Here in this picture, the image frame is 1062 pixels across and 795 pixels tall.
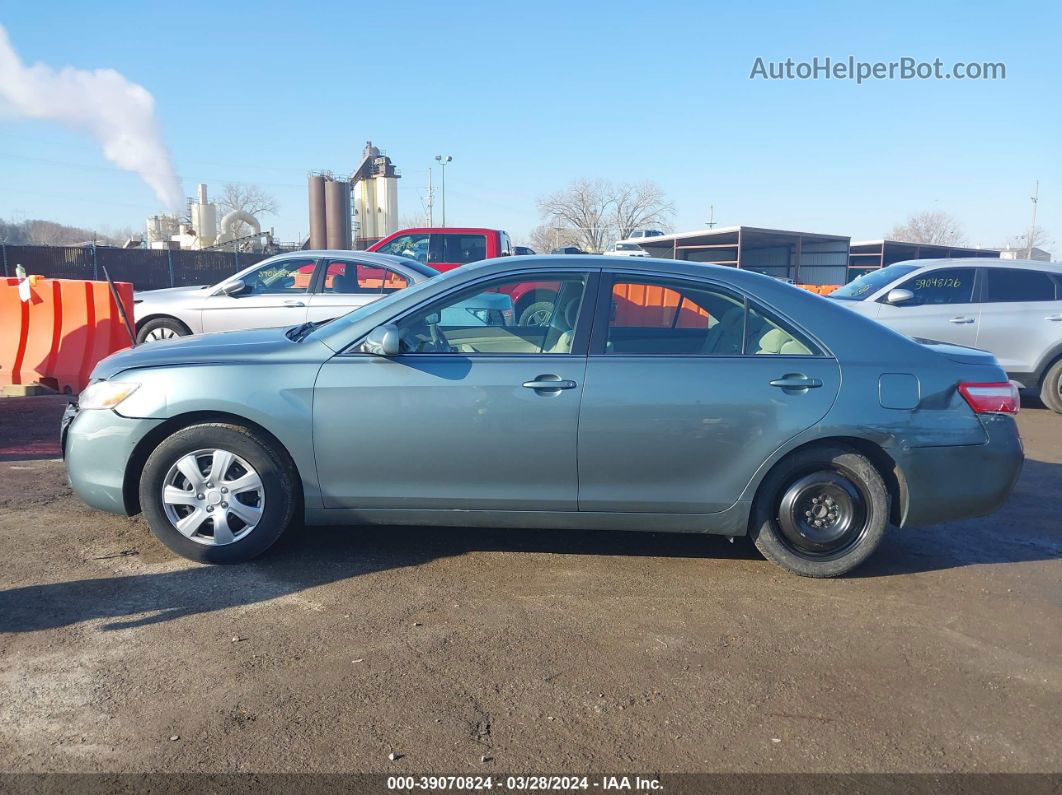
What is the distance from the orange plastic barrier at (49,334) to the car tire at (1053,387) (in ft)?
34.4

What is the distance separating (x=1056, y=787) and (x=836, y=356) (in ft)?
7.13

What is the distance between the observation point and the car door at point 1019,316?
32.6ft

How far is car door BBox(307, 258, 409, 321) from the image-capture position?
9.43 meters

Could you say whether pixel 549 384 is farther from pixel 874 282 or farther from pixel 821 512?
pixel 874 282

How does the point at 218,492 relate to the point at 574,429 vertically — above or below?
below

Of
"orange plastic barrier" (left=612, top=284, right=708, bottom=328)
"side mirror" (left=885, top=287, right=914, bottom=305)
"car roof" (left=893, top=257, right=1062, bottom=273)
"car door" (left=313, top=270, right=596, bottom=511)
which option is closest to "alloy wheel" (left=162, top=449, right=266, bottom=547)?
"car door" (left=313, top=270, right=596, bottom=511)

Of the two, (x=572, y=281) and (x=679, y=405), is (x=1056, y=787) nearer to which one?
(x=679, y=405)

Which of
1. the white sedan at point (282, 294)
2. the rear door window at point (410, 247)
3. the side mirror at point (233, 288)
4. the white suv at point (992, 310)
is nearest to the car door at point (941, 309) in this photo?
the white suv at point (992, 310)

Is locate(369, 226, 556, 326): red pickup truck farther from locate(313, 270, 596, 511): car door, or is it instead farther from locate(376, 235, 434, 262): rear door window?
locate(313, 270, 596, 511): car door

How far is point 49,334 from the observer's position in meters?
8.57

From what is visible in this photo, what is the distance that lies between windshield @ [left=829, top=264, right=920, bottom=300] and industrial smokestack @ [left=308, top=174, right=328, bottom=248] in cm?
4425

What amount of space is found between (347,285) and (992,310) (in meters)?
7.72

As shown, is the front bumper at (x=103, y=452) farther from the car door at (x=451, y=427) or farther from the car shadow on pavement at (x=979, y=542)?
the car shadow on pavement at (x=979, y=542)

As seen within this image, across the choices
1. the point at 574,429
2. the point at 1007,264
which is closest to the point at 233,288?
the point at 574,429
